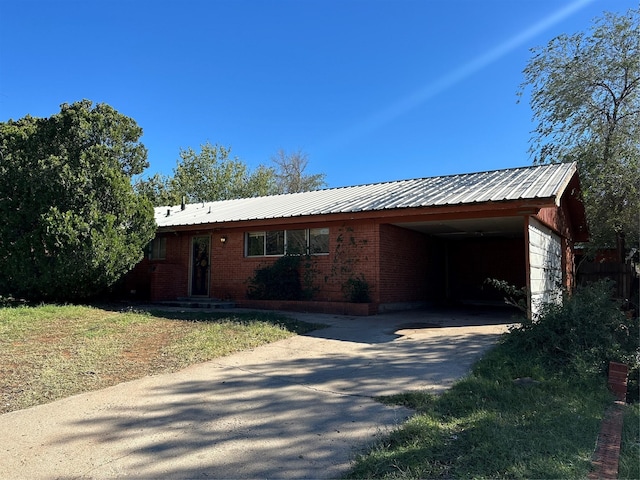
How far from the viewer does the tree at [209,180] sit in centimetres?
3834

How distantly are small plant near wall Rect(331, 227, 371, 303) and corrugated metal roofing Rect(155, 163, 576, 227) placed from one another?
3.02 feet

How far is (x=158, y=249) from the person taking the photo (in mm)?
17188

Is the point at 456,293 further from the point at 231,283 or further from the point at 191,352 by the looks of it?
the point at 191,352

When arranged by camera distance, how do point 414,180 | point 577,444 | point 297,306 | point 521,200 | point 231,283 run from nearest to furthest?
1. point 577,444
2. point 521,200
3. point 297,306
4. point 231,283
5. point 414,180

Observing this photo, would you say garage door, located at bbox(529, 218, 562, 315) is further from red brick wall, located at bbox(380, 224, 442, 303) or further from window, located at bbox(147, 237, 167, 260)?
window, located at bbox(147, 237, 167, 260)

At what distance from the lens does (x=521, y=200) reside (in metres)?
8.86

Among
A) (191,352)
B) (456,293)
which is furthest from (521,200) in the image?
(456,293)

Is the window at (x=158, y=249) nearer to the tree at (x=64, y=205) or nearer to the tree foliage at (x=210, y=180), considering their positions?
the tree at (x=64, y=205)

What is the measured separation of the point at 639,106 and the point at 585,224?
17.2 ft

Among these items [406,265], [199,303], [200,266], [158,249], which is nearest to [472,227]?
[406,265]

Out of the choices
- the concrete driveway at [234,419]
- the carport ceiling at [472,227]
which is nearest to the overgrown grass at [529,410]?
the concrete driveway at [234,419]

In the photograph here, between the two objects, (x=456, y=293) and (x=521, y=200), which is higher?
(x=521, y=200)

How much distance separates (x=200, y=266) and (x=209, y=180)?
24227 millimetres

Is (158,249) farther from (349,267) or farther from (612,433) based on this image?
(612,433)
